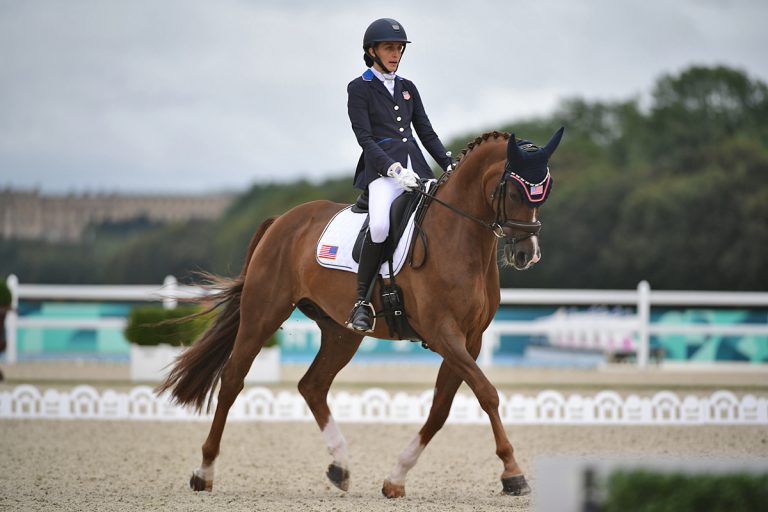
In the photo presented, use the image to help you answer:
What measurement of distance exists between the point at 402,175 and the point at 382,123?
56 cm

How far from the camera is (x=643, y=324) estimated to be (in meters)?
17.5

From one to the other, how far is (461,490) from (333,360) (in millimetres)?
1243

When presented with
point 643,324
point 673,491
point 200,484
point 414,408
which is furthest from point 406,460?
point 643,324

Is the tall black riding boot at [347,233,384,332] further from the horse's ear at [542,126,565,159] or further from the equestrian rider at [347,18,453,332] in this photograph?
the horse's ear at [542,126,565,159]

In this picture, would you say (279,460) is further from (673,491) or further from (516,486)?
(673,491)

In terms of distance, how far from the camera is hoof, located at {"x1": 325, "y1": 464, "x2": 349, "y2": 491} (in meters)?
7.13

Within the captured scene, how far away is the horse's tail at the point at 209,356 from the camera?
762 cm

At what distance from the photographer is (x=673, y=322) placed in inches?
759

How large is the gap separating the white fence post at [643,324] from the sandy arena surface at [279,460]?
6474mm

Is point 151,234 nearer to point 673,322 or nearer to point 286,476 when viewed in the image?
point 673,322

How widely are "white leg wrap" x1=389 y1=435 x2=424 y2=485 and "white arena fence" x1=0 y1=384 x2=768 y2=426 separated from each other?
4.18 m

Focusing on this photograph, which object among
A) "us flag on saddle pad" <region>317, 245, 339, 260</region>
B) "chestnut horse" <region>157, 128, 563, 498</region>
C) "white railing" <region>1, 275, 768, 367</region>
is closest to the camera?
"chestnut horse" <region>157, 128, 563, 498</region>

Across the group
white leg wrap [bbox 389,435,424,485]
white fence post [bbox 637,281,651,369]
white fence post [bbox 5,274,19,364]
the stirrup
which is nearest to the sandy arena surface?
white leg wrap [bbox 389,435,424,485]

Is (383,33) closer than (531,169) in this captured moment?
No
